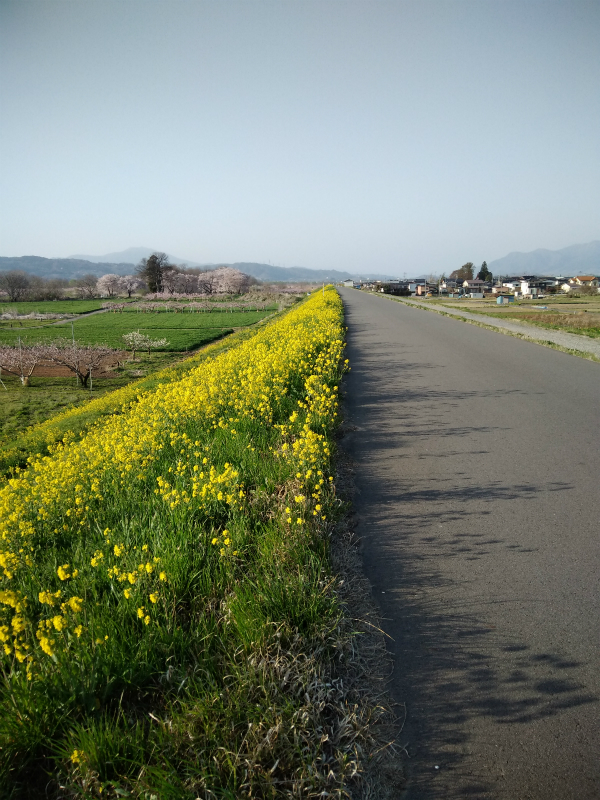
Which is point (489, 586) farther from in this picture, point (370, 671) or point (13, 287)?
point (13, 287)

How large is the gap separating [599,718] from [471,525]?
174cm

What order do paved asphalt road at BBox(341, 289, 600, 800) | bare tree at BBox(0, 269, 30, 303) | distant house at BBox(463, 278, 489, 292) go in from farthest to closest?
distant house at BBox(463, 278, 489, 292)
bare tree at BBox(0, 269, 30, 303)
paved asphalt road at BBox(341, 289, 600, 800)

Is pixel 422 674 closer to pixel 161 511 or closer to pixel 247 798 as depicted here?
pixel 247 798

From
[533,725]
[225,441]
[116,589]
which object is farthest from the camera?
[225,441]

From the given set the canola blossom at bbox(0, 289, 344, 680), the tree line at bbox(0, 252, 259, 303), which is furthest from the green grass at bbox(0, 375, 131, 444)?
the tree line at bbox(0, 252, 259, 303)

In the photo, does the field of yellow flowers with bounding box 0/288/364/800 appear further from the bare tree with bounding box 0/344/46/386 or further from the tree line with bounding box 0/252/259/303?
the tree line with bounding box 0/252/259/303

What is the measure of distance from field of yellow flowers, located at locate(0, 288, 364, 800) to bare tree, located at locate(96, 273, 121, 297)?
122323 mm

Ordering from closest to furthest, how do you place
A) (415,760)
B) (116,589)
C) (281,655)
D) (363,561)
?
(415,760)
(281,655)
(116,589)
(363,561)

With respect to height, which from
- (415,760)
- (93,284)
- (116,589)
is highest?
(93,284)

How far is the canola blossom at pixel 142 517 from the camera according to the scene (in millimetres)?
2451

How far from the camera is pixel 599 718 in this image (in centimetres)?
216

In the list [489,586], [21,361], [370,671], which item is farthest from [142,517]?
[21,361]

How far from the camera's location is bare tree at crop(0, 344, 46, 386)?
2370 cm

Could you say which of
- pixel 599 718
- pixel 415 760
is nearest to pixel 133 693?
pixel 415 760
